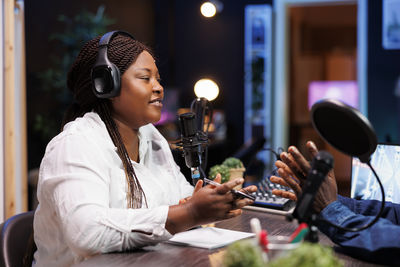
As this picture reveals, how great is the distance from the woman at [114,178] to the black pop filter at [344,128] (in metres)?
0.25

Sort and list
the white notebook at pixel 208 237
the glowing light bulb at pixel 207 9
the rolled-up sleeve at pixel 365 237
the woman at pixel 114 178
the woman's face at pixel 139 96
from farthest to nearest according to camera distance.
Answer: the glowing light bulb at pixel 207 9, the woman's face at pixel 139 96, the white notebook at pixel 208 237, the woman at pixel 114 178, the rolled-up sleeve at pixel 365 237

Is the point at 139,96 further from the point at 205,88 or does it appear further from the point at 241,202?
the point at 205,88

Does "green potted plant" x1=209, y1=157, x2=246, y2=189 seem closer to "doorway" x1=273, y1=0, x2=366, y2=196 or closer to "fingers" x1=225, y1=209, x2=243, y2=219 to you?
"fingers" x1=225, y1=209, x2=243, y2=219

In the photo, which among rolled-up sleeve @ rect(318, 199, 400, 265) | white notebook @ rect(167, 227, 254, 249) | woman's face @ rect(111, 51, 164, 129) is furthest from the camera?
woman's face @ rect(111, 51, 164, 129)

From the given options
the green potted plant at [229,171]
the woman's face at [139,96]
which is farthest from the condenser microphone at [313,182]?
the green potted plant at [229,171]

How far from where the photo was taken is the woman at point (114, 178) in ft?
4.15

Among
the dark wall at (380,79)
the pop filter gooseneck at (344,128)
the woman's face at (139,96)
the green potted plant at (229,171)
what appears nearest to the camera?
the pop filter gooseneck at (344,128)

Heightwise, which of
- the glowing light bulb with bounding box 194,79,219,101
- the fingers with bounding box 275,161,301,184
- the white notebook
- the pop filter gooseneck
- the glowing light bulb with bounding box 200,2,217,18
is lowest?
the white notebook

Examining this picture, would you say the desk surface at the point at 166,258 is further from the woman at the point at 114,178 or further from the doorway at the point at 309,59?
the doorway at the point at 309,59

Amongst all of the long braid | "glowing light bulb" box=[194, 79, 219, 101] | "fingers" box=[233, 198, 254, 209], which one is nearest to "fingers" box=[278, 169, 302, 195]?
"fingers" box=[233, 198, 254, 209]

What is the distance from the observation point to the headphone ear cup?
1562 millimetres

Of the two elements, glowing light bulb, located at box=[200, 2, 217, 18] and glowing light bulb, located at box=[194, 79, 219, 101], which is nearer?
glowing light bulb, located at box=[200, 2, 217, 18]

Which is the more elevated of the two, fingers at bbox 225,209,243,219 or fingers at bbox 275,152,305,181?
fingers at bbox 275,152,305,181

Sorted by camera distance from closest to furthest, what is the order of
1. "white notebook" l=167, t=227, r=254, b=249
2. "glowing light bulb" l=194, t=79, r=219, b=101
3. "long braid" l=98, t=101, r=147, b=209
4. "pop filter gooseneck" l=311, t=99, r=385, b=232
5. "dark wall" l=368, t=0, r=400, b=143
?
"pop filter gooseneck" l=311, t=99, r=385, b=232 → "white notebook" l=167, t=227, r=254, b=249 → "long braid" l=98, t=101, r=147, b=209 → "glowing light bulb" l=194, t=79, r=219, b=101 → "dark wall" l=368, t=0, r=400, b=143
